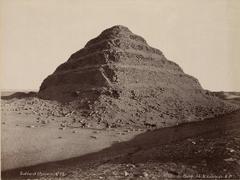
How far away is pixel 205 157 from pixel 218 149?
33cm

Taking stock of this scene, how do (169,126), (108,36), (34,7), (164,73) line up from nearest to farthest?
(34,7) < (169,126) < (164,73) < (108,36)

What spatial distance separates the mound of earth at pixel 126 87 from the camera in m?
13.9

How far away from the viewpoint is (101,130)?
38.6ft

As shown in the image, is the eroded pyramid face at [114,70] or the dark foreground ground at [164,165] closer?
the dark foreground ground at [164,165]

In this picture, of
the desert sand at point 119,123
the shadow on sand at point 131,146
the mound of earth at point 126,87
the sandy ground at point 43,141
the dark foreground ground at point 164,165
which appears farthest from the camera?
the mound of earth at point 126,87

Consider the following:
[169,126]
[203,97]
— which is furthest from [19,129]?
[203,97]

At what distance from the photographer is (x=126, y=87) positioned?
15.7 m

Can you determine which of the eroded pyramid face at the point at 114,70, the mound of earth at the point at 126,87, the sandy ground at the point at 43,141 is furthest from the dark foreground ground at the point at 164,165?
the eroded pyramid face at the point at 114,70

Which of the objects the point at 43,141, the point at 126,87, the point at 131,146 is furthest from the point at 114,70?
the point at 131,146

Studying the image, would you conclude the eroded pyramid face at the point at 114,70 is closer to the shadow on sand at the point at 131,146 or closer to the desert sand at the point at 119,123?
the desert sand at the point at 119,123

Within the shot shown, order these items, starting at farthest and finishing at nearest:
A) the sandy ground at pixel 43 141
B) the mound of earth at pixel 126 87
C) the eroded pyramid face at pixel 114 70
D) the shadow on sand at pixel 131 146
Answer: the eroded pyramid face at pixel 114 70 < the mound of earth at pixel 126 87 < the sandy ground at pixel 43 141 < the shadow on sand at pixel 131 146

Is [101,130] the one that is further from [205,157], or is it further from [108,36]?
[108,36]

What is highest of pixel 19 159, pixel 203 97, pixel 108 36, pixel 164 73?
pixel 108 36

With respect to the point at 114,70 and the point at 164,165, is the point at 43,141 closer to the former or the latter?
the point at 164,165
